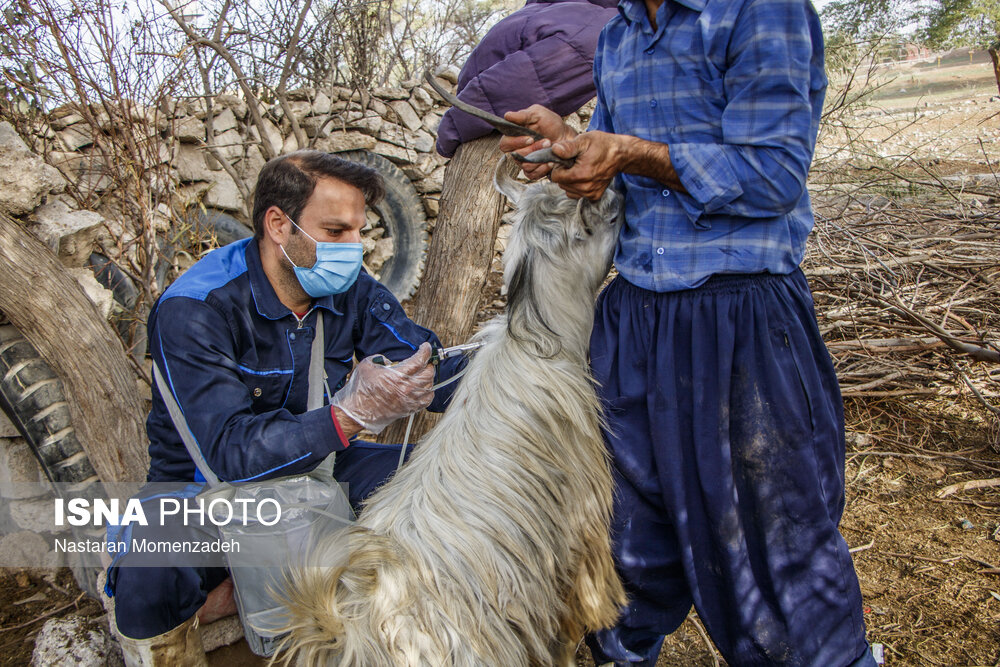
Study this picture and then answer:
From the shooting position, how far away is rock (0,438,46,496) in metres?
3.68

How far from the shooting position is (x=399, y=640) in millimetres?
1679

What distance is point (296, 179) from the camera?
2629 millimetres

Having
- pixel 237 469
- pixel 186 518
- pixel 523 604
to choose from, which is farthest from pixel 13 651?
pixel 523 604

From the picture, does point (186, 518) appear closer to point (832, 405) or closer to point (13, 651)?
point (13, 651)

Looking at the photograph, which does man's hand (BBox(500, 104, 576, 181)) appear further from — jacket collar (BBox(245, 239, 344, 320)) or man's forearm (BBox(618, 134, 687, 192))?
jacket collar (BBox(245, 239, 344, 320))

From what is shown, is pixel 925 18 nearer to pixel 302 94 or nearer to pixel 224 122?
pixel 302 94

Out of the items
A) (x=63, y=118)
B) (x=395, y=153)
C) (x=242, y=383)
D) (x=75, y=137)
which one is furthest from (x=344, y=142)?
(x=242, y=383)

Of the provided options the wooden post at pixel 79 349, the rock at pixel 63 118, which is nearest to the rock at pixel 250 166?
the rock at pixel 63 118

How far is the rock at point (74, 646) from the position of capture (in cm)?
294

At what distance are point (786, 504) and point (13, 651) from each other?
11.2ft

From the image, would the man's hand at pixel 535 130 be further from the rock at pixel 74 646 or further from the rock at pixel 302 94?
the rock at pixel 302 94

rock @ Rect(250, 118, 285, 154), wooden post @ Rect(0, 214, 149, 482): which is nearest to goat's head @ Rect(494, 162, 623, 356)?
wooden post @ Rect(0, 214, 149, 482)

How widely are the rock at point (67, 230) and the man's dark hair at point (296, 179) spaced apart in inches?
53.2

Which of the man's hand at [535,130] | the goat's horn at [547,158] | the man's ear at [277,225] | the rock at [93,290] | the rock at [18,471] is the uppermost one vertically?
the man's hand at [535,130]
